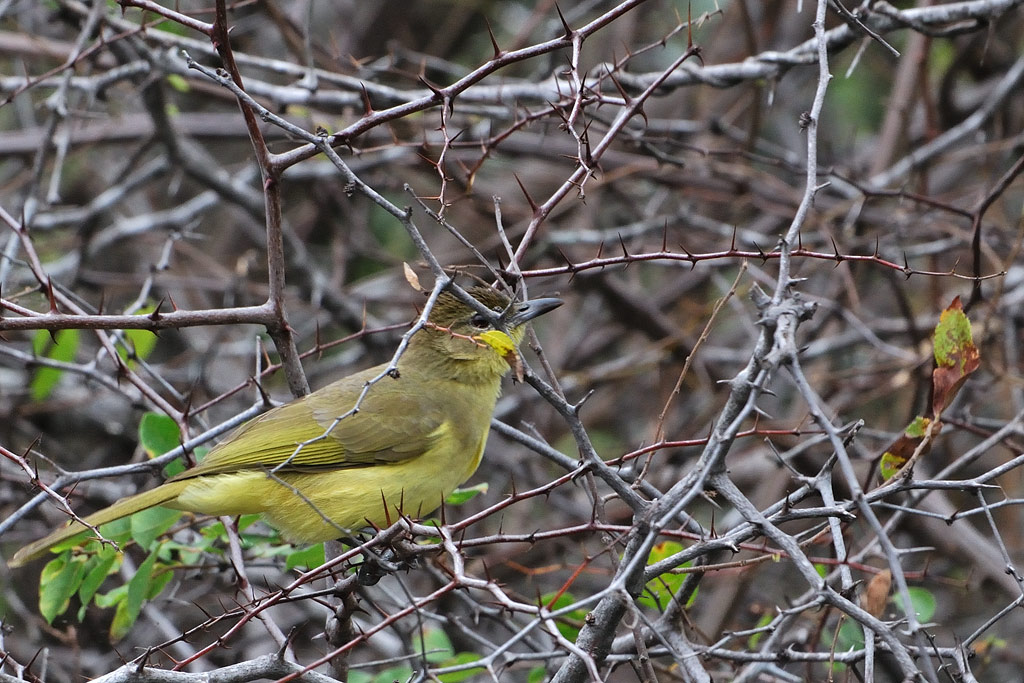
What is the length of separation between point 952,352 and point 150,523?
2.75m

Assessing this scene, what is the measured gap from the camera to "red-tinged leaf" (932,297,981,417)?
2.74 m

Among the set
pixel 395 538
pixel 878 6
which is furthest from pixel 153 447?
pixel 878 6

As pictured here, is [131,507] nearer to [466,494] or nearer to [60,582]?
[60,582]

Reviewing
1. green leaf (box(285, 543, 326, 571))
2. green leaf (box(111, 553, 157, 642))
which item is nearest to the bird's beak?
green leaf (box(285, 543, 326, 571))

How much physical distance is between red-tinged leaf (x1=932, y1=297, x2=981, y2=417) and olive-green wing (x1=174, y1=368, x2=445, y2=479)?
86.6 inches

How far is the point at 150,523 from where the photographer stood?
3.83 meters

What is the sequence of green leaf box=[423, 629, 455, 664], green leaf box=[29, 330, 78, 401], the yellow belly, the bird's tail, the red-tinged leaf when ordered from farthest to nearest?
green leaf box=[29, 330, 78, 401]
green leaf box=[423, 629, 455, 664]
the yellow belly
the bird's tail
the red-tinged leaf

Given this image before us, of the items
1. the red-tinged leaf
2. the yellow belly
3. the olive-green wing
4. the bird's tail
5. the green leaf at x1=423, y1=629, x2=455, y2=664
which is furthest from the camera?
the olive-green wing

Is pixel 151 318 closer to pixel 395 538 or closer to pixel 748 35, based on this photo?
pixel 395 538

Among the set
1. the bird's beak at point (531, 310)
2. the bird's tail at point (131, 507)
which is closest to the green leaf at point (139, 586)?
the bird's tail at point (131, 507)

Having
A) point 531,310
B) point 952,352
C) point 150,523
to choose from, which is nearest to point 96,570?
point 150,523

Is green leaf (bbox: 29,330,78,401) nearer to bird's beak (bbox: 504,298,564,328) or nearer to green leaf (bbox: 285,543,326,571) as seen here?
green leaf (bbox: 285,543,326,571)

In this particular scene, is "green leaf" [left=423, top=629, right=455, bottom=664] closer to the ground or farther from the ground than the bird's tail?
closer to the ground

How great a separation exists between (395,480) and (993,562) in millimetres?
3191
